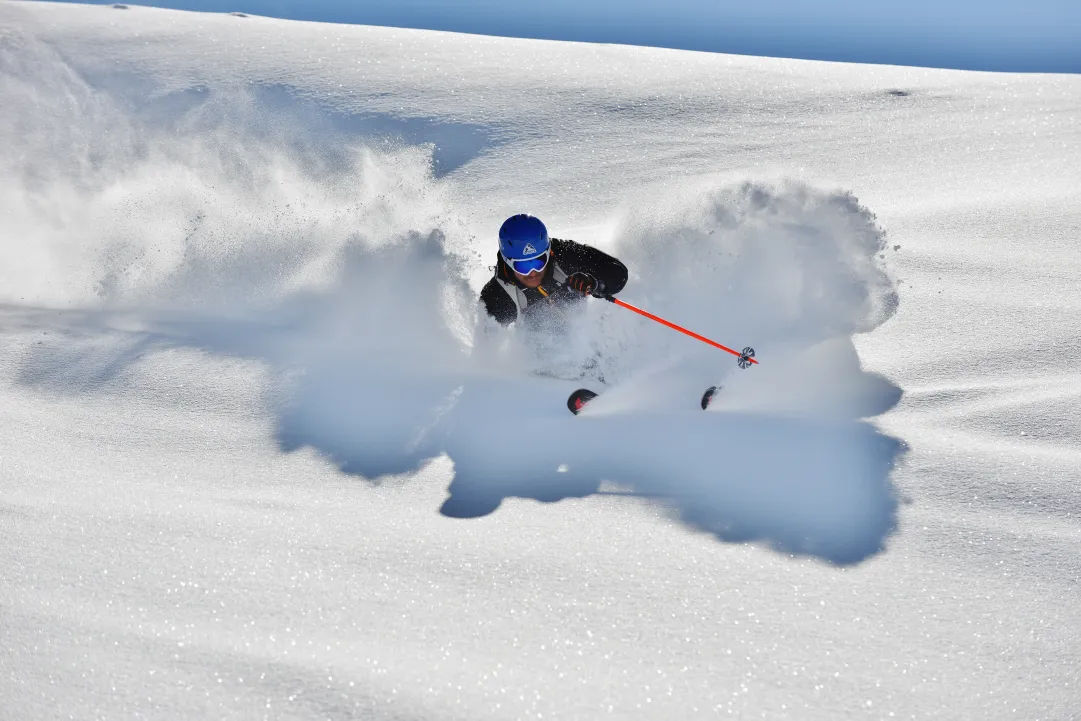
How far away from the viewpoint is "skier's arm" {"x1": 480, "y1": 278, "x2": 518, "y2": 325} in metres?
4.70

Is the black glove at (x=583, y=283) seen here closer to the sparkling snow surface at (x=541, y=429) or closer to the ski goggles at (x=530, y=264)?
the ski goggles at (x=530, y=264)

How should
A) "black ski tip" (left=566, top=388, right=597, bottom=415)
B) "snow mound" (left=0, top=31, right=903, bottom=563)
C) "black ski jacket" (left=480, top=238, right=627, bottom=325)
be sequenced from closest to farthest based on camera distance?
"snow mound" (left=0, top=31, right=903, bottom=563) → "black ski tip" (left=566, top=388, right=597, bottom=415) → "black ski jacket" (left=480, top=238, right=627, bottom=325)

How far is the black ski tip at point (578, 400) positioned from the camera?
13.8 feet

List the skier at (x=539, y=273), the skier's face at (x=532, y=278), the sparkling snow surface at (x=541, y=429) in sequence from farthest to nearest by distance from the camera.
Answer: the skier's face at (x=532, y=278) < the skier at (x=539, y=273) < the sparkling snow surface at (x=541, y=429)

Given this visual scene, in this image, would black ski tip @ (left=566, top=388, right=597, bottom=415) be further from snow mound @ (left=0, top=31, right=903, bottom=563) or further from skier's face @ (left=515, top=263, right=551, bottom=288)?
skier's face @ (left=515, top=263, right=551, bottom=288)

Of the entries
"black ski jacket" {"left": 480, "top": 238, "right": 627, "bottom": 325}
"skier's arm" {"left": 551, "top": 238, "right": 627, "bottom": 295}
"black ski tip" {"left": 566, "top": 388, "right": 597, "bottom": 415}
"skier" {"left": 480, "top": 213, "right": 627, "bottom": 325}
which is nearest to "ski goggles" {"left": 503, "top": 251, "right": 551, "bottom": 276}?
"skier" {"left": 480, "top": 213, "right": 627, "bottom": 325}

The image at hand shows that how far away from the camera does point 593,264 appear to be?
462 centimetres

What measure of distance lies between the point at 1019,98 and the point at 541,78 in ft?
19.0

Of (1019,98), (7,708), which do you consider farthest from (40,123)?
(1019,98)

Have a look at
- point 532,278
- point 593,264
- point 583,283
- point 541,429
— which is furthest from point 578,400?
point 593,264

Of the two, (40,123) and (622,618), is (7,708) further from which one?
(40,123)

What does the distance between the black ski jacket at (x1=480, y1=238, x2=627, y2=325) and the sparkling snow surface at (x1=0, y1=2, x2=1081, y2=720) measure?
225mm

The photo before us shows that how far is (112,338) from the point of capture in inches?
200

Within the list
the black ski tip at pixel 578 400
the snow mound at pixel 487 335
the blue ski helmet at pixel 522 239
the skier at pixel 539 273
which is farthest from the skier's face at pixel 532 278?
the black ski tip at pixel 578 400
